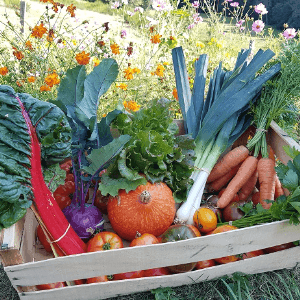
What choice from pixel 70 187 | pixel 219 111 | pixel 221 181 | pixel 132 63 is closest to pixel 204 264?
pixel 221 181

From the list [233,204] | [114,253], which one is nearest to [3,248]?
[114,253]

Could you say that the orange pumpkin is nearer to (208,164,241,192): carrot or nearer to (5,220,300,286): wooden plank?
(5,220,300,286): wooden plank

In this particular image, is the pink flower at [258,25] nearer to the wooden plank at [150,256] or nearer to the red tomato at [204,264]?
the wooden plank at [150,256]

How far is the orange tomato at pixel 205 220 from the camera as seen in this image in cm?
199

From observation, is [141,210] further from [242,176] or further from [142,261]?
[242,176]

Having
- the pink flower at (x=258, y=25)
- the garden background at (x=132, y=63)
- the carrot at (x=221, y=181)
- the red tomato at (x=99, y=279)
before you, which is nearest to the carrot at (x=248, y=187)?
the carrot at (x=221, y=181)

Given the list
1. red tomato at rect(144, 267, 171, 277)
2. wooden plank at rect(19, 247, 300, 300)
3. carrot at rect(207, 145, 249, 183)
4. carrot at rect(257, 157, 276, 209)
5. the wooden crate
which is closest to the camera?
the wooden crate

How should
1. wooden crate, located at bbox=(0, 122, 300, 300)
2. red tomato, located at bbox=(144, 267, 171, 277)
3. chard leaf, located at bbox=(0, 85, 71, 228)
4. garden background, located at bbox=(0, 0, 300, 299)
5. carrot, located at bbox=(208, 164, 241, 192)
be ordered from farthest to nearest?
carrot, located at bbox=(208, 164, 241, 192)
garden background, located at bbox=(0, 0, 300, 299)
red tomato, located at bbox=(144, 267, 171, 277)
wooden crate, located at bbox=(0, 122, 300, 300)
chard leaf, located at bbox=(0, 85, 71, 228)

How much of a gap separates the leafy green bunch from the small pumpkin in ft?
0.91

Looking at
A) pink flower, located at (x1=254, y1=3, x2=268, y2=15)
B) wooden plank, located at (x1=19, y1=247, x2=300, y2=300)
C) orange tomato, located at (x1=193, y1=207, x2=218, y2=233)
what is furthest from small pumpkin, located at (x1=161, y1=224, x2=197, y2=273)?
pink flower, located at (x1=254, y1=3, x2=268, y2=15)

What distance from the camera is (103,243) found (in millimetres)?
1760

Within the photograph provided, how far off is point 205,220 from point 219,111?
0.77 meters

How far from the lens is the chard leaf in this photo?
4.70 feet

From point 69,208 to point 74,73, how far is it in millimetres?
786
